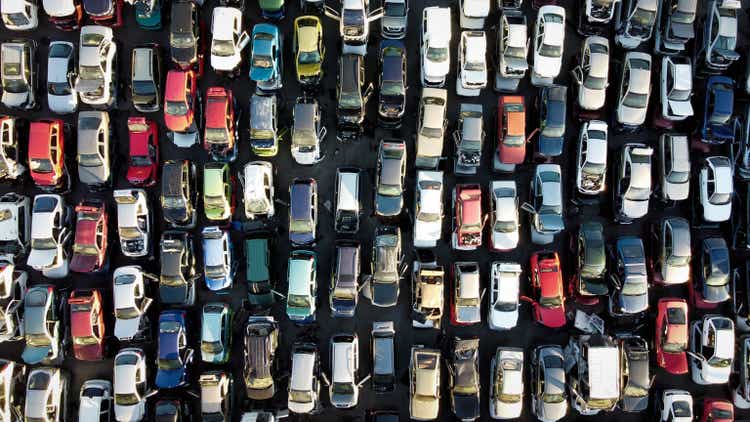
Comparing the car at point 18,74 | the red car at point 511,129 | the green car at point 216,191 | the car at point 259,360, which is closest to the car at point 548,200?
the red car at point 511,129

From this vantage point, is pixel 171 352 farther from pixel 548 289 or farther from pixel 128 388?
pixel 548 289

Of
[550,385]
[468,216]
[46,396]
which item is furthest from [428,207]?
[46,396]

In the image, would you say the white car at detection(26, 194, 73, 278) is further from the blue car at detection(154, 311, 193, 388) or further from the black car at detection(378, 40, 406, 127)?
the black car at detection(378, 40, 406, 127)

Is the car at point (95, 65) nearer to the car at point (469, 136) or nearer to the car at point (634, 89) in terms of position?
the car at point (469, 136)

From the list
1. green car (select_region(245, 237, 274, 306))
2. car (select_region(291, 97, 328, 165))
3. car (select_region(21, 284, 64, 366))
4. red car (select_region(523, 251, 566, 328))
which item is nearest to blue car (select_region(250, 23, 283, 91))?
car (select_region(291, 97, 328, 165))

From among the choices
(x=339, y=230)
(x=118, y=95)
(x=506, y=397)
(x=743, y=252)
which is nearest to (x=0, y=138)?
(x=118, y=95)

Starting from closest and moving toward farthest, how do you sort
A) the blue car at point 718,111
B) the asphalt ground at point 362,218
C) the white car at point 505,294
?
the white car at point 505,294 → the blue car at point 718,111 → the asphalt ground at point 362,218
